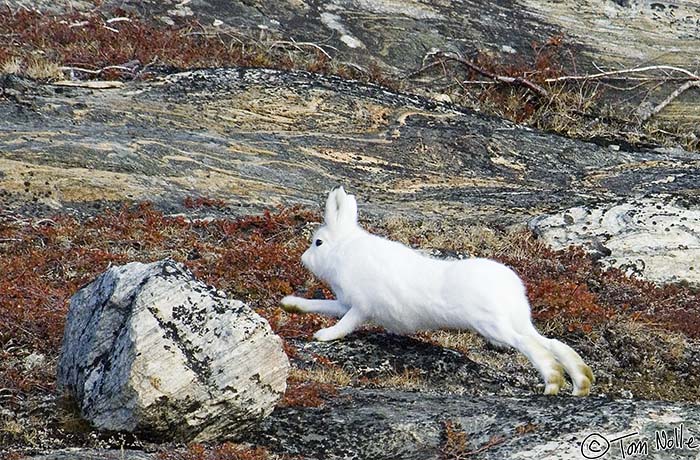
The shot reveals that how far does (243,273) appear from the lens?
43.1 feet

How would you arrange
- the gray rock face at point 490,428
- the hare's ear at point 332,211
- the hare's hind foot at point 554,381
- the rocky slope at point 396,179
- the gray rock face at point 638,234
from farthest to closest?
the gray rock face at point 638,234, the hare's ear at point 332,211, the hare's hind foot at point 554,381, the rocky slope at point 396,179, the gray rock face at point 490,428

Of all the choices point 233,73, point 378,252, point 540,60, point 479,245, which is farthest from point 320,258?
point 540,60

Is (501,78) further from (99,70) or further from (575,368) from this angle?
(575,368)

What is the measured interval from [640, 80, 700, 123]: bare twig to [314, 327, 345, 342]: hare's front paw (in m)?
16.1

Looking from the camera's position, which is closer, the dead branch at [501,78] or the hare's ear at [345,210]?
the hare's ear at [345,210]

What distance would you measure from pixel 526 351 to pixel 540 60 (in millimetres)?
17192

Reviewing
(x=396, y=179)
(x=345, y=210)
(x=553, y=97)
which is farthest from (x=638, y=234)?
(x=553, y=97)

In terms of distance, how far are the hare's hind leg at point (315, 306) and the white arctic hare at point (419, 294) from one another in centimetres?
1

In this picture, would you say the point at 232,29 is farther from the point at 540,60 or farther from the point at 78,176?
the point at 78,176

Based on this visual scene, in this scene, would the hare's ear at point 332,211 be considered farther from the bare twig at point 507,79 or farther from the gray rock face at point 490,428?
the bare twig at point 507,79

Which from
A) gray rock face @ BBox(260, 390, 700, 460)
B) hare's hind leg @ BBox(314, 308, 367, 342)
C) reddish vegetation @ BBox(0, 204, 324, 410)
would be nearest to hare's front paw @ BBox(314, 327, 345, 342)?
hare's hind leg @ BBox(314, 308, 367, 342)

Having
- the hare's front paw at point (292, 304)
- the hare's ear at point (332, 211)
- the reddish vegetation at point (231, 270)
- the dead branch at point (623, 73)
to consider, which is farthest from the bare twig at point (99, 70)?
the hare's ear at point (332, 211)

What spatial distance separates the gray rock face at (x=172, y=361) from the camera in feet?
24.1

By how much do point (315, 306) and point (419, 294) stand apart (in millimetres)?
1493
